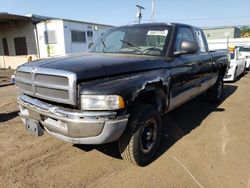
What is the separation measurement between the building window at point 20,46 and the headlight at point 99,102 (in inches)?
675

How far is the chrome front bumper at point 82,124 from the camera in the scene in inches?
103

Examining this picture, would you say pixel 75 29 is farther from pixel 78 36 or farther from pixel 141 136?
pixel 141 136

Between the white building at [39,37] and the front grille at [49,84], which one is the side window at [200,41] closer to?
the front grille at [49,84]

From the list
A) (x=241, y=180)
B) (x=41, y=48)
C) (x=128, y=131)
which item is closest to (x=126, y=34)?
(x=128, y=131)

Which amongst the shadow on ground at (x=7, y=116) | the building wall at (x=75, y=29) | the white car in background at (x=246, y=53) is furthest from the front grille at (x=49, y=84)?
the white car in background at (x=246, y=53)

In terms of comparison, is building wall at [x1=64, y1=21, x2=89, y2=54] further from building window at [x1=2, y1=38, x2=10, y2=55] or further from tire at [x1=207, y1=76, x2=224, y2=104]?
tire at [x1=207, y1=76, x2=224, y2=104]

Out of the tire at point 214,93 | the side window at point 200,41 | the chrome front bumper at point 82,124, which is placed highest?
the side window at point 200,41

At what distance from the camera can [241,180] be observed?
3.03 metres

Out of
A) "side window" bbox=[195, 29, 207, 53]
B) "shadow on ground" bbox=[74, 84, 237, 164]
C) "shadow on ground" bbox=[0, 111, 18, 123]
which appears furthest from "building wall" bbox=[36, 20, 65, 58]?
"side window" bbox=[195, 29, 207, 53]

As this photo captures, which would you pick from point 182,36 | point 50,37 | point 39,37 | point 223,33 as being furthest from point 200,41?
point 223,33

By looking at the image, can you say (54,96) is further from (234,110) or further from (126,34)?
(234,110)

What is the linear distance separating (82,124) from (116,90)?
0.53 metres

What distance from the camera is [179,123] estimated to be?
5.07 meters

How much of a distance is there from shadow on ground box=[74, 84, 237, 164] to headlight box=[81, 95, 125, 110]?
1280mm
